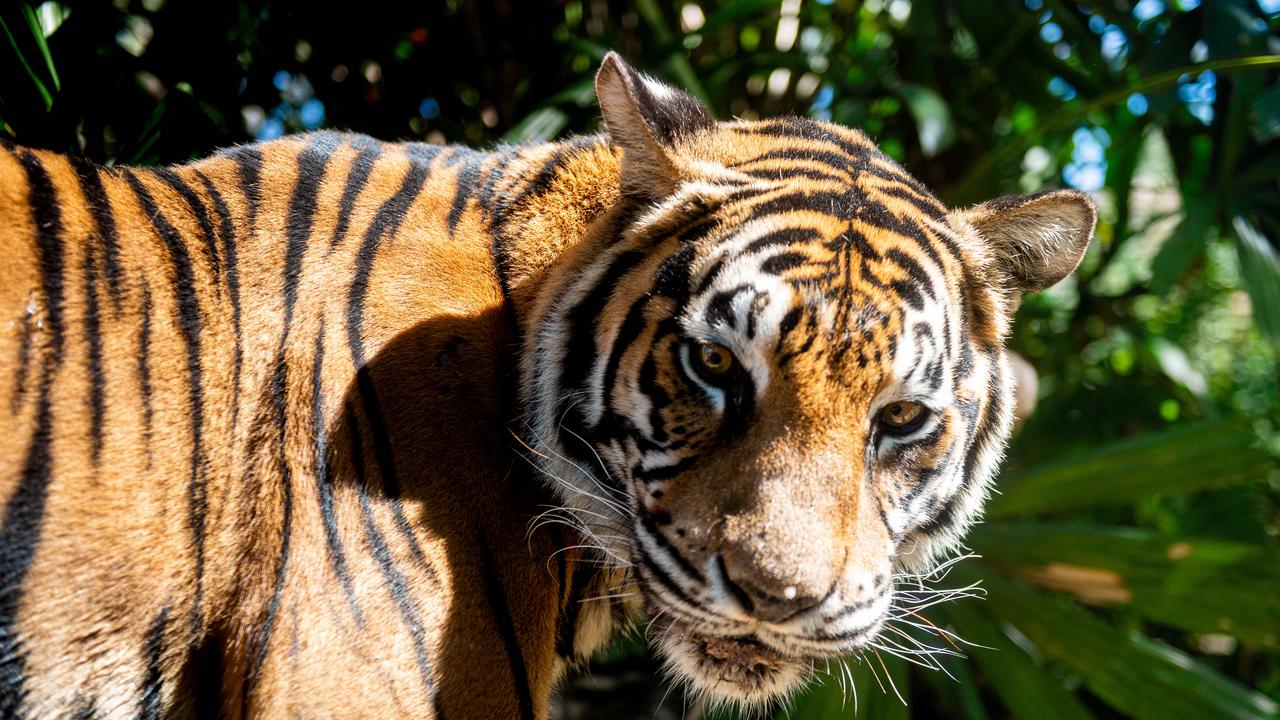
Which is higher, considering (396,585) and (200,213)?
(200,213)

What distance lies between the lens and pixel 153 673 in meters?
1.28

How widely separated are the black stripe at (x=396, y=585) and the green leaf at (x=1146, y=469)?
1.93 metres

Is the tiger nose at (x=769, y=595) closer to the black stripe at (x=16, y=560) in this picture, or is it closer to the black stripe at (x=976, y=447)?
the black stripe at (x=976, y=447)

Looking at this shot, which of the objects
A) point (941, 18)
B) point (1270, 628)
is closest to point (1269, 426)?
point (1270, 628)

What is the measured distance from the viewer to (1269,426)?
12.5 ft

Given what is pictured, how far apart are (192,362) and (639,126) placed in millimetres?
752

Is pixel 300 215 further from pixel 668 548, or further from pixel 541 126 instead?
pixel 541 126

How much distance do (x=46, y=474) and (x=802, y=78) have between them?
9.80 ft

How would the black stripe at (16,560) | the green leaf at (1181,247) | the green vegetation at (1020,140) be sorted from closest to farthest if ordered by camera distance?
the black stripe at (16,560)
the green vegetation at (1020,140)
the green leaf at (1181,247)

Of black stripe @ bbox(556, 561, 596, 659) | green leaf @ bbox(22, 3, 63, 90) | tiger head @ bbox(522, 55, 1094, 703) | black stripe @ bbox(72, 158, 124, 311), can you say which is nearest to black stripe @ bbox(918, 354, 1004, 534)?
tiger head @ bbox(522, 55, 1094, 703)

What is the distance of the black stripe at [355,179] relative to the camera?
150 cm

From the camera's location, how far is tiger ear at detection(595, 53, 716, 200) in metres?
1.46

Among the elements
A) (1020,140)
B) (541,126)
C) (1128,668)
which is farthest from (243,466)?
(1020,140)

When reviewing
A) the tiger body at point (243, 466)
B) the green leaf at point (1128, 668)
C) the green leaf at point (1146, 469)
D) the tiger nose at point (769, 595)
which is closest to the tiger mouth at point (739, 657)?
the tiger nose at point (769, 595)
